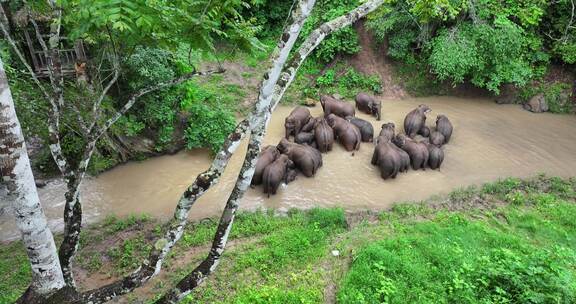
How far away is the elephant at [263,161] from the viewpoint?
8227 mm

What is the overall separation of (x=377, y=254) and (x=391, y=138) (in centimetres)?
437

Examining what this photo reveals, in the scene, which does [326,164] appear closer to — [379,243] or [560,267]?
[379,243]

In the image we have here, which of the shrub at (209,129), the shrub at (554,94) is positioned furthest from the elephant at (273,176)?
the shrub at (554,94)

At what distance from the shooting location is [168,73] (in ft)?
29.2

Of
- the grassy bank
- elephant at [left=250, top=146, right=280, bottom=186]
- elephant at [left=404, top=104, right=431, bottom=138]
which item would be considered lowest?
the grassy bank

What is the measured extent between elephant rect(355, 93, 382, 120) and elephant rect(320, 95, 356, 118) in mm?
682

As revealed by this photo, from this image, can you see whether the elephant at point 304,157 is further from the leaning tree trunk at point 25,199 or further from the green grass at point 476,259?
the leaning tree trunk at point 25,199

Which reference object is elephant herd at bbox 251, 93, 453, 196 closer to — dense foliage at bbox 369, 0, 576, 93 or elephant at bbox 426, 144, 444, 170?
elephant at bbox 426, 144, 444, 170

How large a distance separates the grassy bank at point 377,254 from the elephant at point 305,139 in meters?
2.48

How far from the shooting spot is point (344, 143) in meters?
9.65

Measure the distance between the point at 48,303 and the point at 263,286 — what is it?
9.63 feet

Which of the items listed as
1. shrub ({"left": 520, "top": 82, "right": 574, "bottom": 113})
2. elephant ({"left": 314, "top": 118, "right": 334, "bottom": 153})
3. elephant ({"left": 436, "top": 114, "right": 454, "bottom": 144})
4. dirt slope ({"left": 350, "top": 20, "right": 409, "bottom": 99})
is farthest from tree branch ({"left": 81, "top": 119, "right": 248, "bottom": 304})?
shrub ({"left": 520, "top": 82, "right": 574, "bottom": 113})

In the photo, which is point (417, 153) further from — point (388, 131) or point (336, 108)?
point (336, 108)

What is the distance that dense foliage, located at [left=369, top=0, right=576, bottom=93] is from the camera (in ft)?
36.3
